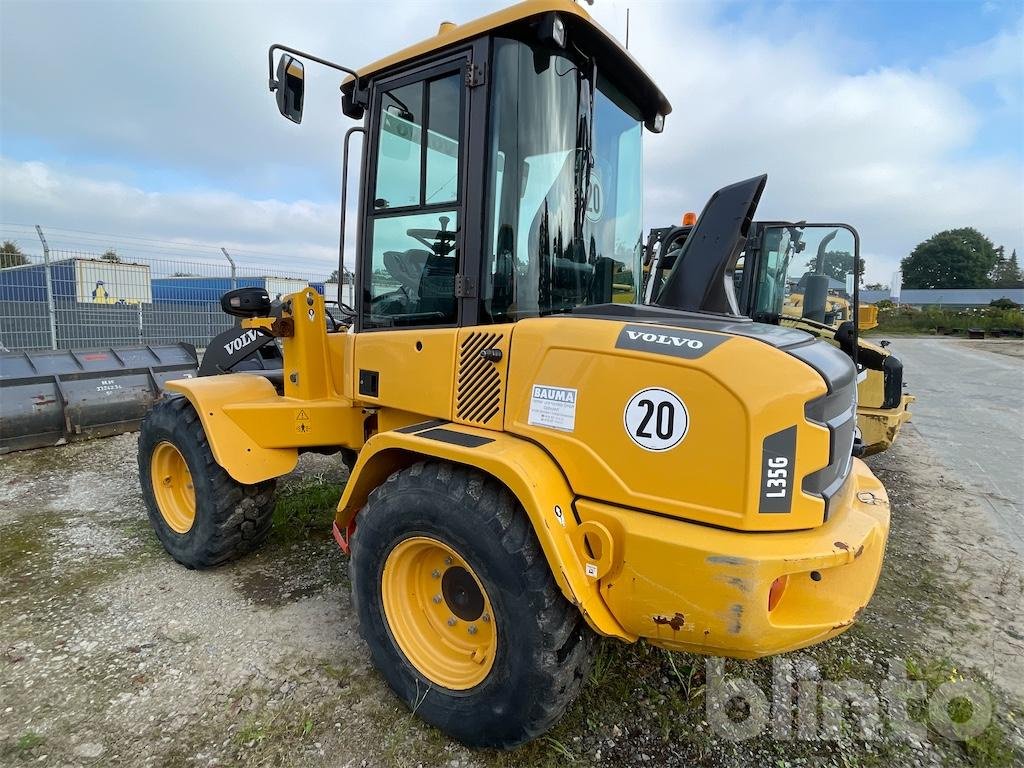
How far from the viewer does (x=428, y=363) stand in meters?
2.51

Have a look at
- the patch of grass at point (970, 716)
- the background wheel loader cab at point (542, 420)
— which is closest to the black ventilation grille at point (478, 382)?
the background wheel loader cab at point (542, 420)

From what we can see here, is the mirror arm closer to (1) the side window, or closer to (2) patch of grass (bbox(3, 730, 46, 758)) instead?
(1) the side window

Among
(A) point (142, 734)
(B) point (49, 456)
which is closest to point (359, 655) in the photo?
(A) point (142, 734)

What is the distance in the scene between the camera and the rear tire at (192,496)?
3275 mm

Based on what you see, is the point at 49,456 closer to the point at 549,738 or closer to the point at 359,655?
the point at 359,655

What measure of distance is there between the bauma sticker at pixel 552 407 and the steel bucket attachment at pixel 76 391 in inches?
230

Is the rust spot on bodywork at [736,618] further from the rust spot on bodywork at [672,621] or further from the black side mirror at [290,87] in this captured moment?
the black side mirror at [290,87]

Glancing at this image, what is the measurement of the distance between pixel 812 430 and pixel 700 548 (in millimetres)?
515

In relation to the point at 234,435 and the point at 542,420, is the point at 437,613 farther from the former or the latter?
the point at 234,435

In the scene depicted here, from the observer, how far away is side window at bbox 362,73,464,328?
2490mm

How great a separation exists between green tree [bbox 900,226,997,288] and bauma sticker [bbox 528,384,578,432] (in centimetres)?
8763

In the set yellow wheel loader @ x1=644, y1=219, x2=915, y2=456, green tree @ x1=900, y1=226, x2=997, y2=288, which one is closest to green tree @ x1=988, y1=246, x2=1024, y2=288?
green tree @ x1=900, y1=226, x2=997, y2=288

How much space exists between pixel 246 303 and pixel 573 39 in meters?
2.22
